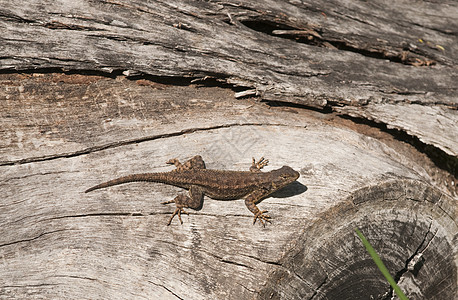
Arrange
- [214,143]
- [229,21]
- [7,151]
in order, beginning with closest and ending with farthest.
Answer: [7,151], [214,143], [229,21]

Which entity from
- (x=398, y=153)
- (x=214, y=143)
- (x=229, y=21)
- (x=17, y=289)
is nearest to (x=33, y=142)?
(x=17, y=289)

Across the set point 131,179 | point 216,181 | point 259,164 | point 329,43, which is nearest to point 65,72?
point 131,179

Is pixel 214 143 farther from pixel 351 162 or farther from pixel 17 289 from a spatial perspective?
pixel 17 289

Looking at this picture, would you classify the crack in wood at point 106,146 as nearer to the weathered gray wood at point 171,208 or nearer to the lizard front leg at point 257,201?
the weathered gray wood at point 171,208

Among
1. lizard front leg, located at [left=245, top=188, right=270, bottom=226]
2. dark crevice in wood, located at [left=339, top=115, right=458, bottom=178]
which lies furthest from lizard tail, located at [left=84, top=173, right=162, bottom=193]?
dark crevice in wood, located at [left=339, top=115, right=458, bottom=178]

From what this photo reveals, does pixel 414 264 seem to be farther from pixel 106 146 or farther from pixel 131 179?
pixel 106 146

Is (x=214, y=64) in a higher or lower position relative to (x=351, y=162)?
higher
